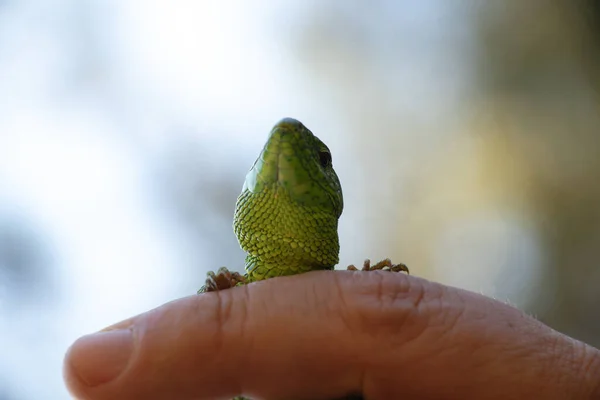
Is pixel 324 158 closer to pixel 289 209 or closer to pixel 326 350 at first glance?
pixel 289 209

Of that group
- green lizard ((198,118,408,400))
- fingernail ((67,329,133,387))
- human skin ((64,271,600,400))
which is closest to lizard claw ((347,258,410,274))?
green lizard ((198,118,408,400))

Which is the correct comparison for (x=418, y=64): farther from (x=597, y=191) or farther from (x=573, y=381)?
(x=573, y=381)

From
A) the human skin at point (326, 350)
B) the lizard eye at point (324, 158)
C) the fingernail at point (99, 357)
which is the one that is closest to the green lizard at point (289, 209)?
the lizard eye at point (324, 158)

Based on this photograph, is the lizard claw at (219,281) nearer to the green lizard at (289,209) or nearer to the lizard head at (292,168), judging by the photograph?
the green lizard at (289,209)

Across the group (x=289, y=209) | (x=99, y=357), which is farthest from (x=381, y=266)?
(x=99, y=357)

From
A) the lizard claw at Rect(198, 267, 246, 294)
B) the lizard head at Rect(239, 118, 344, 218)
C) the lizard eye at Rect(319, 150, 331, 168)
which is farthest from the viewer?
the lizard eye at Rect(319, 150, 331, 168)

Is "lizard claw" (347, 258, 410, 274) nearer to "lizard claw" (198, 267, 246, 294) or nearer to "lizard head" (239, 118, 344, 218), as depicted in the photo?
"lizard head" (239, 118, 344, 218)

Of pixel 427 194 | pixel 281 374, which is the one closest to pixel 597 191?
pixel 427 194
